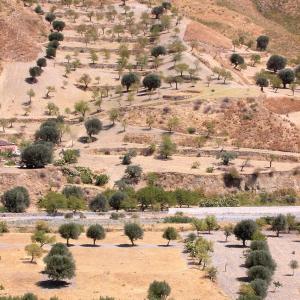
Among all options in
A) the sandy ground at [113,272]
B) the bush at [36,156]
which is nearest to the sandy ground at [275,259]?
the sandy ground at [113,272]

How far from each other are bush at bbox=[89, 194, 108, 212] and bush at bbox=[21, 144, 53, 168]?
9.12 meters

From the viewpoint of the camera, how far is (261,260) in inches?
1909

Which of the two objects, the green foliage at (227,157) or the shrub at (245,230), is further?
the green foliage at (227,157)

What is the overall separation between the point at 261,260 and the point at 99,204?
74.7ft

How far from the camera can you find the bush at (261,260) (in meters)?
48.4

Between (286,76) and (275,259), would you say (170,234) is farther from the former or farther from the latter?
(286,76)

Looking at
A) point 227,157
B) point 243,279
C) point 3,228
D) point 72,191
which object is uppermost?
point 227,157

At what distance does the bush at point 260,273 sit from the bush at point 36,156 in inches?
1309

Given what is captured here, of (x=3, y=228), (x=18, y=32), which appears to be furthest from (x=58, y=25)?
(x=3, y=228)

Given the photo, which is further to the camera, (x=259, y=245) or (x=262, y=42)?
(x=262, y=42)

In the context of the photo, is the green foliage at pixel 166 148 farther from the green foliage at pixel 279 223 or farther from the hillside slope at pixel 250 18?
the hillside slope at pixel 250 18

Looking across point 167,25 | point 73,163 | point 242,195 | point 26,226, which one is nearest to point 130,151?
point 73,163

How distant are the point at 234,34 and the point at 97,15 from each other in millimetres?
24571

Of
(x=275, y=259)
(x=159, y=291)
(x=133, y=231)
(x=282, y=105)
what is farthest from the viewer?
(x=282, y=105)
